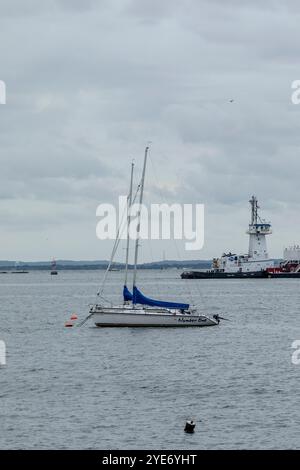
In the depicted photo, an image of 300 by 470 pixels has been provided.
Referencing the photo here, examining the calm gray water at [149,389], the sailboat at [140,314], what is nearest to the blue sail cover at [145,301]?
the sailboat at [140,314]

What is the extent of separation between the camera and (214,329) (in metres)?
89.4

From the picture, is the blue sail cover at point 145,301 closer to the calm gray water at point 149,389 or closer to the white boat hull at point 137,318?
the white boat hull at point 137,318

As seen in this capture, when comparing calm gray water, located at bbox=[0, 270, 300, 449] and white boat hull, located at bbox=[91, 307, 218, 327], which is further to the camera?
white boat hull, located at bbox=[91, 307, 218, 327]

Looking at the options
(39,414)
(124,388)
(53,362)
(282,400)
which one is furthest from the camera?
(53,362)

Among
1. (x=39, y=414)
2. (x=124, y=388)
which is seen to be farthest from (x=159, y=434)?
(x=124, y=388)

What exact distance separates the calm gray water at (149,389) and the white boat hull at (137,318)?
83 cm

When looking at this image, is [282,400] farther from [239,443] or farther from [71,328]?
[71,328]

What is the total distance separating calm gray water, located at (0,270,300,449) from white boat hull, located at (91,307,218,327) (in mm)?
829

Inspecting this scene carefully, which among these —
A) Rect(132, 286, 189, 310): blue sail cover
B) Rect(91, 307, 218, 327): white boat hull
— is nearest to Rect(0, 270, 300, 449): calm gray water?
Rect(91, 307, 218, 327): white boat hull

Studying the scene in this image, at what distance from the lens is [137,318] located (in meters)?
84.7

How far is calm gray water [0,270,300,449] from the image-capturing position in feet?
138

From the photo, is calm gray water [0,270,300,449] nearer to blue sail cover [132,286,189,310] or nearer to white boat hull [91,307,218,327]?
white boat hull [91,307,218,327]

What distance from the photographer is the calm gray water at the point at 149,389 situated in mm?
42188

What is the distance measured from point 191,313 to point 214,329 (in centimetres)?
283
